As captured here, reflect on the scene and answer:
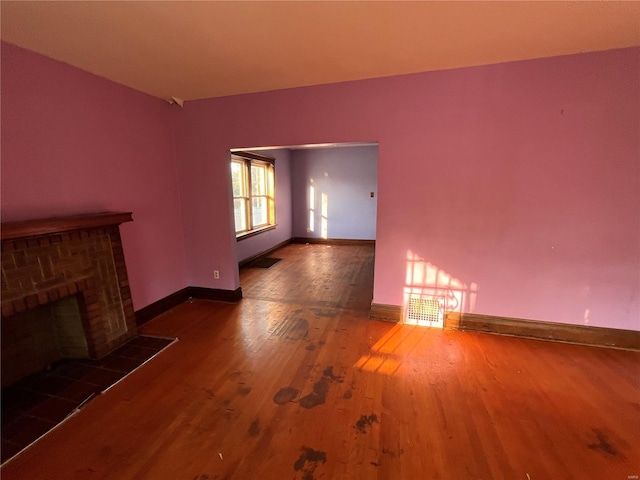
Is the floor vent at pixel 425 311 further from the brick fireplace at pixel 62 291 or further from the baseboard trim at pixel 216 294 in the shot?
the brick fireplace at pixel 62 291

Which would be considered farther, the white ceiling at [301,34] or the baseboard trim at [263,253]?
the baseboard trim at [263,253]

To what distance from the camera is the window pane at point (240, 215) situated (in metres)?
5.30

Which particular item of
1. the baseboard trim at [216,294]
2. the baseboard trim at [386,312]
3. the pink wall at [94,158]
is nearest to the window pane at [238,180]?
the pink wall at [94,158]

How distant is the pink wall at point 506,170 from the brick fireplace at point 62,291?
1828mm

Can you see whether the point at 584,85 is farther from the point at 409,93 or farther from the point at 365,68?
the point at 365,68

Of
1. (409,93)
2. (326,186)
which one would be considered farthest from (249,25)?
(326,186)

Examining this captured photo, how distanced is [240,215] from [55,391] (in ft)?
12.2

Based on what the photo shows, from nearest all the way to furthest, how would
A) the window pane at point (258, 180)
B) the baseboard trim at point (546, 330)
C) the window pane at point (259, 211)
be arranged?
1. the baseboard trim at point (546, 330)
2. the window pane at point (258, 180)
3. the window pane at point (259, 211)

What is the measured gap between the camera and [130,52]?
2.12m

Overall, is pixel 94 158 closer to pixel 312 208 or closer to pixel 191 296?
pixel 191 296

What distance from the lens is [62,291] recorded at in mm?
2139

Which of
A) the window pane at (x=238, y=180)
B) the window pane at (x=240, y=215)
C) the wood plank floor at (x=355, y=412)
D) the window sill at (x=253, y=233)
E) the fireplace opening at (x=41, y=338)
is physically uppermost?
the window pane at (x=238, y=180)

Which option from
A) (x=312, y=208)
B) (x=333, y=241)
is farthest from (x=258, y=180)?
(x=333, y=241)

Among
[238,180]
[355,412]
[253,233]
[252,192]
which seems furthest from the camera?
[252,192]
